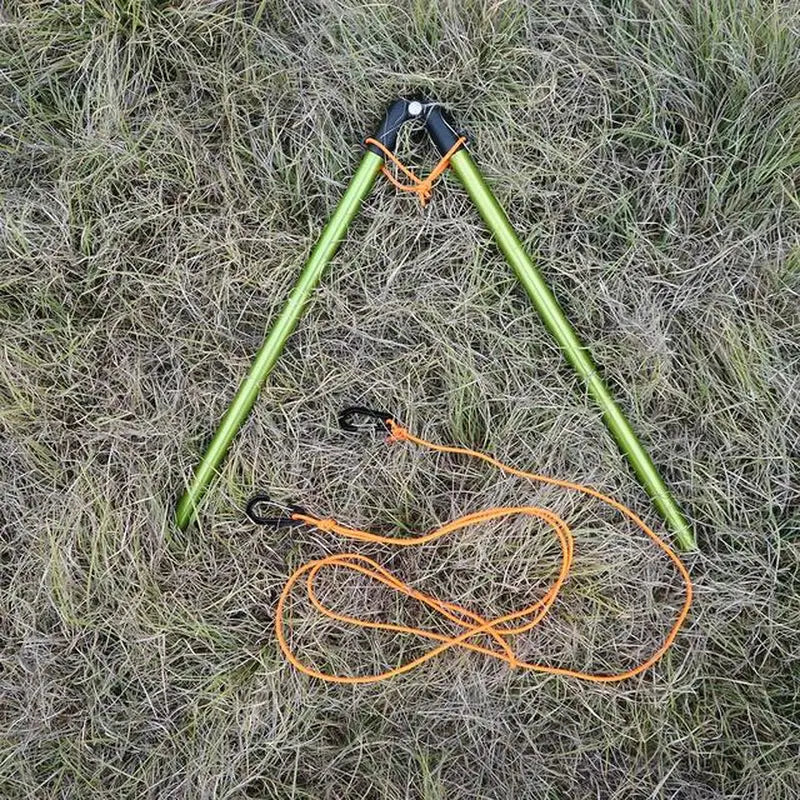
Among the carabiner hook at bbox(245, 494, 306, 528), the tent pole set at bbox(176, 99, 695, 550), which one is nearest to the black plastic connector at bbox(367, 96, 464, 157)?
the tent pole set at bbox(176, 99, 695, 550)

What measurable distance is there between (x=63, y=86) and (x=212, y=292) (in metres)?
0.70

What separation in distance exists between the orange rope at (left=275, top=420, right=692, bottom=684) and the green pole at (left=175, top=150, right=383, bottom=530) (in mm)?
271

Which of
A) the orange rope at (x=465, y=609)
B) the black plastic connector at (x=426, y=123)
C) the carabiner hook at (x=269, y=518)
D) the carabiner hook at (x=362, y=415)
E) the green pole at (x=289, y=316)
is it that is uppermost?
the black plastic connector at (x=426, y=123)

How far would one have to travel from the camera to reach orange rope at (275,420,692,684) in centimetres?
186

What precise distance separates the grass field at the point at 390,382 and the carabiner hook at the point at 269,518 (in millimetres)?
32

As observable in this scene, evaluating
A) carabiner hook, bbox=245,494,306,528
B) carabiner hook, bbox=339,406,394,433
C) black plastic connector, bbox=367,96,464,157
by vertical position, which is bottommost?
carabiner hook, bbox=245,494,306,528

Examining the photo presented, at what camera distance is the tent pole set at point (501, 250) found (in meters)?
1.85

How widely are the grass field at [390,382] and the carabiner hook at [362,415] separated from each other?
0.17 ft

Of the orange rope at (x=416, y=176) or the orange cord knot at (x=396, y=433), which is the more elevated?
the orange rope at (x=416, y=176)

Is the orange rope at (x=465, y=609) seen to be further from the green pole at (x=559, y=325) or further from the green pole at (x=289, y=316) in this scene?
the green pole at (x=289, y=316)

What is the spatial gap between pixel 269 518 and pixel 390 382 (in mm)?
473

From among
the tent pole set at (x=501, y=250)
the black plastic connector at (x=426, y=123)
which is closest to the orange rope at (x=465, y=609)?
the tent pole set at (x=501, y=250)

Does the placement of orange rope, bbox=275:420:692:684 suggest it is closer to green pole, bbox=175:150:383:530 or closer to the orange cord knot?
the orange cord knot

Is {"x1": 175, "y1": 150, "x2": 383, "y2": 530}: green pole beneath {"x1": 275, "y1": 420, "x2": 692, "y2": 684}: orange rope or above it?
above
